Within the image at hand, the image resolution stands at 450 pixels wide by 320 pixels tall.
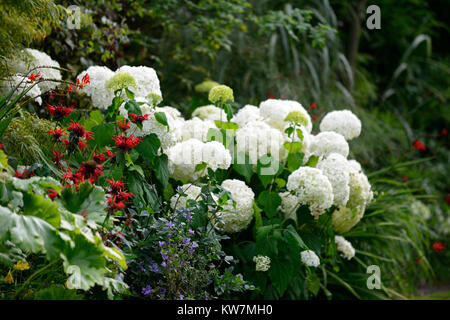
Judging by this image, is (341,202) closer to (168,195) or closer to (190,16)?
(168,195)

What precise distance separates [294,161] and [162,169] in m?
0.71

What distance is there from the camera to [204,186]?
2020 mm

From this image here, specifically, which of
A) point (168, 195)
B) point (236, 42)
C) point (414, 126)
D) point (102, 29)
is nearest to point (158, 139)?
point (168, 195)

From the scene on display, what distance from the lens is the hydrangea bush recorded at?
167 centimetres

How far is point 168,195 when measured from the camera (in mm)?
2135

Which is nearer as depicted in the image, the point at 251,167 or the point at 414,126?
the point at 251,167

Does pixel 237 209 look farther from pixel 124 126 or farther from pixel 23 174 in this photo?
pixel 23 174

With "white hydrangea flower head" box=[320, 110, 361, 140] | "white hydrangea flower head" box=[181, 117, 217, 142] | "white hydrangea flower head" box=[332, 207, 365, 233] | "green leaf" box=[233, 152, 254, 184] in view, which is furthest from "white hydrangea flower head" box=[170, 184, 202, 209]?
"white hydrangea flower head" box=[320, 110, 361, 140]

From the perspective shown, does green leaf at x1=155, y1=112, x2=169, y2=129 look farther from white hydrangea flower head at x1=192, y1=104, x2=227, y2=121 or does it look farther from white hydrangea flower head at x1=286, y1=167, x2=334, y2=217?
white hydrangea flower head at x1=192, y1=104, x2=227, y2=121

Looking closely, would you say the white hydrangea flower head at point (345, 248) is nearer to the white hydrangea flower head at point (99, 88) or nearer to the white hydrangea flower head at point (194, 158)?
the white hydrangea flower head at point (194, 158)

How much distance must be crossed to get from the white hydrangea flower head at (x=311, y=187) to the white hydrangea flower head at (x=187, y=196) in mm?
435

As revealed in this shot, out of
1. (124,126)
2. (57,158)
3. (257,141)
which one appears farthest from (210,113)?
(57,158)

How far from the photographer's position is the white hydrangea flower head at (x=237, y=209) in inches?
84.6
